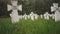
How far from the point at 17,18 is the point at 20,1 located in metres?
0.15

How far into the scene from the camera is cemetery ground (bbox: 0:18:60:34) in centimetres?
174

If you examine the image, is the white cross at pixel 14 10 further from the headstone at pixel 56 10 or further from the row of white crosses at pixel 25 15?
the headstone at pixel 56 10

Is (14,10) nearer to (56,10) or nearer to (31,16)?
(31,16)

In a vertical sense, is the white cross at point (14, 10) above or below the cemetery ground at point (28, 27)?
above

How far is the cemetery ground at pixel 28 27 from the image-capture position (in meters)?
1.74

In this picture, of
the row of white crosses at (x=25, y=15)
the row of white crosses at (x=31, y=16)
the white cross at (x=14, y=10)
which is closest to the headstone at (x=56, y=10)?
the row of white crosses at (x=25, y=15)

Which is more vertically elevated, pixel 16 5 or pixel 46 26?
pixel 16 5

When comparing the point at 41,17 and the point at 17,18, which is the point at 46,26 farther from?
the point at 17,18

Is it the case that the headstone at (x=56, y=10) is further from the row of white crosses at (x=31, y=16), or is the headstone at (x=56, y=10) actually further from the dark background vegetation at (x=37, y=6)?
the row of white crosses at (x=31, y=16)

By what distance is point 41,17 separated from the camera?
1765 mm

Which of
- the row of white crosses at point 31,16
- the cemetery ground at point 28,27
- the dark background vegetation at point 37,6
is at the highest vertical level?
the dark background vegetation at point 37,6

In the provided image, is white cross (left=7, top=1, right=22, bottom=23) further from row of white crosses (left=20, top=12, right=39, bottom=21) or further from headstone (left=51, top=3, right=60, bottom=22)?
headstone (left=51, top=3, right=60, bottom=22)

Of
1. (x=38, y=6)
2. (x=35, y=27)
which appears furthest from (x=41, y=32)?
(x=38, y=6)

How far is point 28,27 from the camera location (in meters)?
1.75
